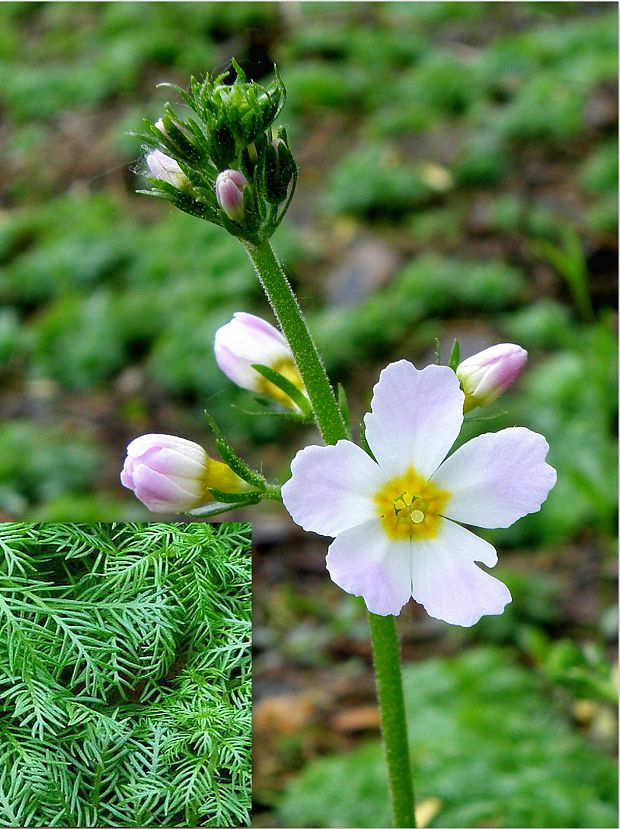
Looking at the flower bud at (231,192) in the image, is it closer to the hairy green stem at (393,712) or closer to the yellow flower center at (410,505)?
the yellow flower center at (410,505)

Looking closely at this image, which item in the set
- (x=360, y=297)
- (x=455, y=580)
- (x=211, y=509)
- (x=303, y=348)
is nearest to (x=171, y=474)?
(x=211, y=509)

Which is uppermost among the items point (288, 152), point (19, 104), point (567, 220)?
point (19, 104)

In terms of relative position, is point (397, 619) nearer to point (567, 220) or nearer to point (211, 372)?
point (211, 372)

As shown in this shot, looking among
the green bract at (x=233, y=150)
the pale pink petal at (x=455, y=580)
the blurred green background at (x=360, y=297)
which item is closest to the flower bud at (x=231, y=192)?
the green bract at (x=233, y=150)

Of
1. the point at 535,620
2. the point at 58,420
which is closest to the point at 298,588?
the point at 535,620

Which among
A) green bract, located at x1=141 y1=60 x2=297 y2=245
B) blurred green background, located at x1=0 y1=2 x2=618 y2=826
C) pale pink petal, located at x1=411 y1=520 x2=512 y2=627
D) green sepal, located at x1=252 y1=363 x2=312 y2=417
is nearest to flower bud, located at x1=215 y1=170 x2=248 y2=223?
green bract, located at x1=141 y1=60 x2=297 y2=245

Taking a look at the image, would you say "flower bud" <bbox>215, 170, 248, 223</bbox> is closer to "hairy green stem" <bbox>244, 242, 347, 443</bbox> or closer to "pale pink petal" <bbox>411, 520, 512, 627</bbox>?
"hairy green stem" <bbox>244, 242, 347, 443</bbox>
